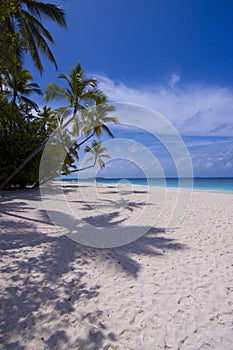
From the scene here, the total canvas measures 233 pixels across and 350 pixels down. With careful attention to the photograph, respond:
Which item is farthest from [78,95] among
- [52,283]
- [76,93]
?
[52,283]

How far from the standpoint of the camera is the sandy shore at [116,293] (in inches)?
76.8

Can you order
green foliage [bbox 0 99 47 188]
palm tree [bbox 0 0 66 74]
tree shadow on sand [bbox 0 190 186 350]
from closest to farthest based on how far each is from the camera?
tree shadow on sand [bbox 0 190 186 350] < palm tree [bbox 0 0 66 74] < green foliage [bbox 0 99 47 188]

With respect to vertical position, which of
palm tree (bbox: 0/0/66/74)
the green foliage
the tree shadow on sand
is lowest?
the tree shadow on sand

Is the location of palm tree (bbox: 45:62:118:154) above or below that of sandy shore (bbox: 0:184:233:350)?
above


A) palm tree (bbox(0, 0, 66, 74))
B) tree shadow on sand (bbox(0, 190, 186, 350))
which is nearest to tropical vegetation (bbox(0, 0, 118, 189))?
palm tree (bbox(0, 0, 66, 74))

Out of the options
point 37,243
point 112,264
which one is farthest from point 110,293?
point 37,243

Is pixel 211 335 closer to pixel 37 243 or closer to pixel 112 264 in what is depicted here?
pixel 112 264

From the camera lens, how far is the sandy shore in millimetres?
1950

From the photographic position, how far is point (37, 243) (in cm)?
426

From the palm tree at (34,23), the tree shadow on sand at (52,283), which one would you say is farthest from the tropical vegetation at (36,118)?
the tree shadow on sand at (52,283)

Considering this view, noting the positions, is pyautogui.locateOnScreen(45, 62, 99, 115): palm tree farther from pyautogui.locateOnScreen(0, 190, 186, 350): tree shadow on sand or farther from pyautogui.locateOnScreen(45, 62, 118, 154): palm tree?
pyautogui.locateOnScreen(0, 190, 186, 350): tree shadow on sand

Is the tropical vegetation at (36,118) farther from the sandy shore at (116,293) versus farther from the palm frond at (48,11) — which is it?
the sandy shore at (116,293)

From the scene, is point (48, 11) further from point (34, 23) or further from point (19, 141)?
point (19, 141)

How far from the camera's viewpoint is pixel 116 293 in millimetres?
2668
